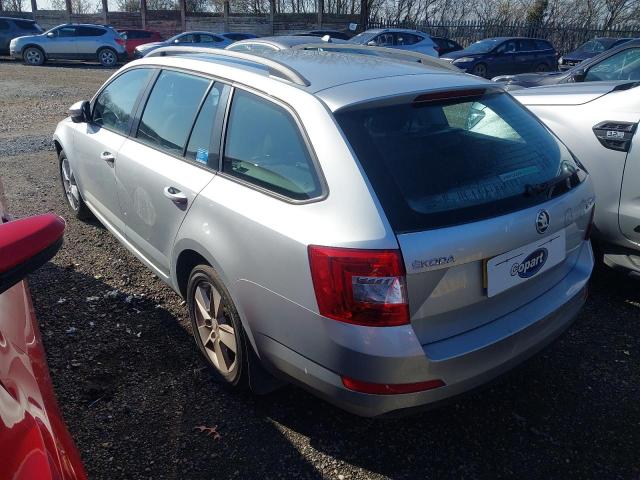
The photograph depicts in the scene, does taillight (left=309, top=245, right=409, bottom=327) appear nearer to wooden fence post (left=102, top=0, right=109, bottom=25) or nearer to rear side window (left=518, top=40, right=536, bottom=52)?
rear side window (left=518, top=40, right=536, bottom=52)

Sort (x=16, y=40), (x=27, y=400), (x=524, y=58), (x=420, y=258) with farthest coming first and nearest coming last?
(x=16, y=40) < (x=524, y=58) < (x=420, y=258) < (x=27, y=400)

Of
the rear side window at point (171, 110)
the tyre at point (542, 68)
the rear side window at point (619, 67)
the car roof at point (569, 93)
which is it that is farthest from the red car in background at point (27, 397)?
the tyre at point (542, 68)

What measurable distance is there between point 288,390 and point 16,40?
77.4 feet

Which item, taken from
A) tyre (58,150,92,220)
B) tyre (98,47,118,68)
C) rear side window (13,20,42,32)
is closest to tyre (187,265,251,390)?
tyre (58,150,92,220)

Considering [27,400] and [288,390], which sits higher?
[27,400]

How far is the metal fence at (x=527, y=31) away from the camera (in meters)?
27.9

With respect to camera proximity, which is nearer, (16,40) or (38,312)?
(38,312)

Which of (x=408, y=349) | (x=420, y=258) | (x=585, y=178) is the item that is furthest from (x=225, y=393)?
(x=585, y=178)

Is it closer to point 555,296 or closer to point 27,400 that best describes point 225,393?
point 27,400

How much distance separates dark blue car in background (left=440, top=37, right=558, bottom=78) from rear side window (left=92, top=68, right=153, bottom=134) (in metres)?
15.3

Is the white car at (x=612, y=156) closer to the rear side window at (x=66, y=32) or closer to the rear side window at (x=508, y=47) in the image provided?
the rear side window at (x=508, y=47)

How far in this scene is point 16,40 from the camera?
70.4ft

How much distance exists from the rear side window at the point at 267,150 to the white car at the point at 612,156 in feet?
7.74

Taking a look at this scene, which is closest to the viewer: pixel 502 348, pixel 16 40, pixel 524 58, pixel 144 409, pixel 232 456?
pixel 502 348
